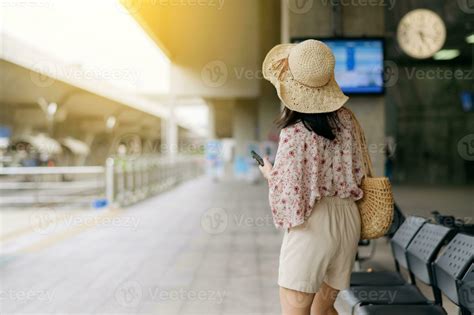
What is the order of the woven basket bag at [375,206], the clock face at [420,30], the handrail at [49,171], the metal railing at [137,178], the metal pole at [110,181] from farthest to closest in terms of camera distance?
the handrail at [49,171] → the metal railing at [137,178] → the metal pole at [110,181] → the clock face at [420,30] → the woven basket bag at [375,206]

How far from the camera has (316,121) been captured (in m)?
2.03

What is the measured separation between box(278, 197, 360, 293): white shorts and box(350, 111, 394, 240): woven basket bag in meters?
0.06

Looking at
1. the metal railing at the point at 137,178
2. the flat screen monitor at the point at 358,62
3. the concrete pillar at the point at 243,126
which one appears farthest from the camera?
the concrete pillar at the point at 243,126

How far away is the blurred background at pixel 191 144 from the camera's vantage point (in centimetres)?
508

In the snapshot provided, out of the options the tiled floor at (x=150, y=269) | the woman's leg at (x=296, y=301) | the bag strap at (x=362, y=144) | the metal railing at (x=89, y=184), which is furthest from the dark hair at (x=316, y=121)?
the metal railing at (x=89, y=184)

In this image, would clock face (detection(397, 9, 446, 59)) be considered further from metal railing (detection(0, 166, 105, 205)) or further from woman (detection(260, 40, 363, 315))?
woman (detection(260, 40, 363, 315))

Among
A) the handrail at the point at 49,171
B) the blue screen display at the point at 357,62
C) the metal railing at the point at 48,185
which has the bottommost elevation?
the metal railing at the point at 48,185

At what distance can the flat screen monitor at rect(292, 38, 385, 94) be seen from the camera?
641 cm

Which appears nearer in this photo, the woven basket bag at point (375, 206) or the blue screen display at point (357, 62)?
the woven basket bag at point (375, 206)

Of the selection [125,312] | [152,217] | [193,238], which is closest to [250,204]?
[152,217]

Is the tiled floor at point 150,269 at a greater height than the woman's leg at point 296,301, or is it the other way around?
the woman's leg at point 296,301

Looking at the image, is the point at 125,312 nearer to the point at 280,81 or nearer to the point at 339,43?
the point at 280,81

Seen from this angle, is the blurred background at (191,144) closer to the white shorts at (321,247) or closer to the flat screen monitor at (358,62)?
the flat screen monitor at (358,62)

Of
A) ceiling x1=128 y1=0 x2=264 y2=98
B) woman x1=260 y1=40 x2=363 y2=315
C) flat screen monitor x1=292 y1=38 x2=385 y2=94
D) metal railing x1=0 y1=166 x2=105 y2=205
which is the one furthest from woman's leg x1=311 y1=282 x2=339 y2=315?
metal railing x1=0 y1=166 x2=105 y2=205
